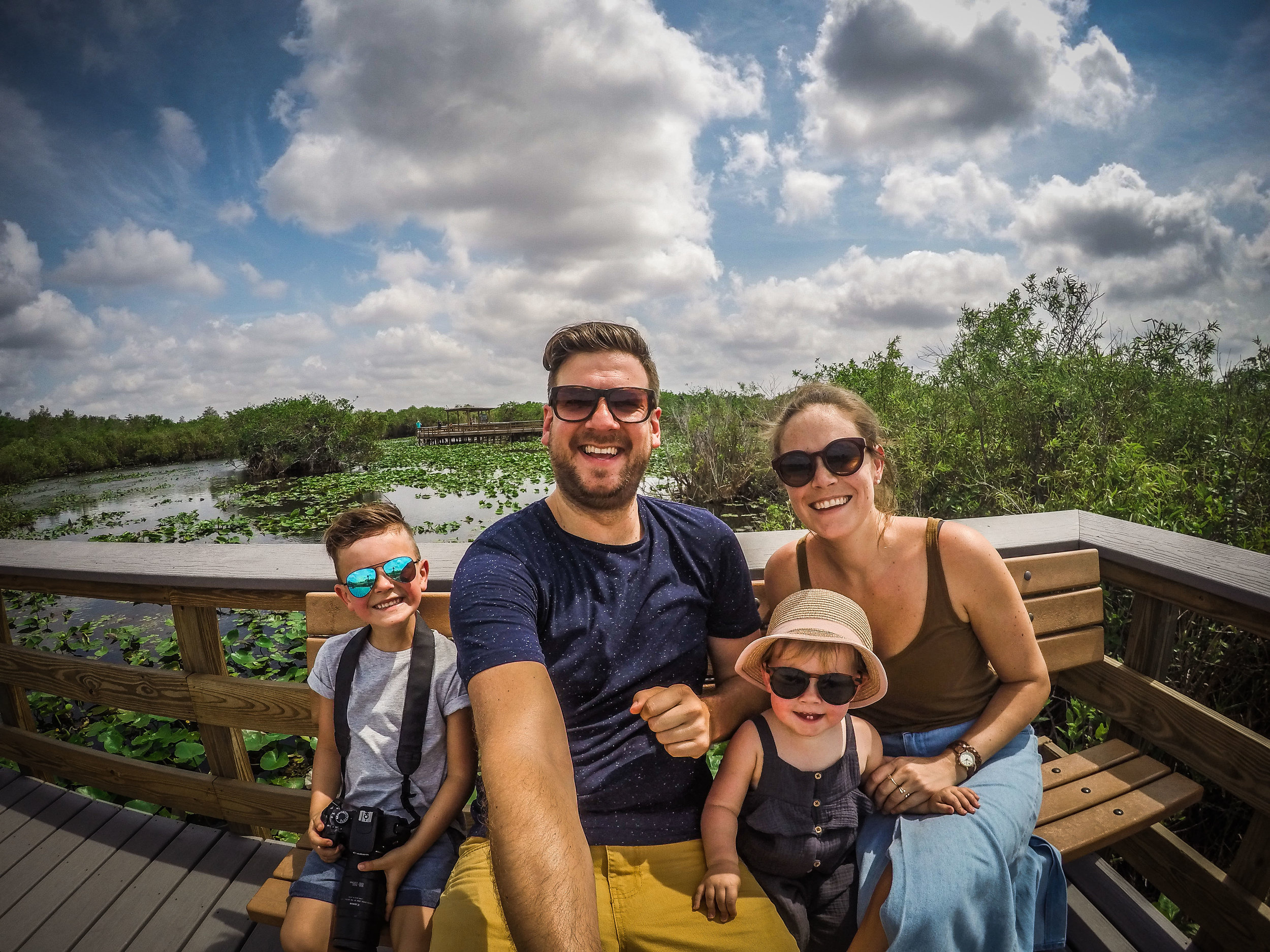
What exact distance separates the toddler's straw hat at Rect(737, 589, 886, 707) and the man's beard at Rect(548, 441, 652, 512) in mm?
525

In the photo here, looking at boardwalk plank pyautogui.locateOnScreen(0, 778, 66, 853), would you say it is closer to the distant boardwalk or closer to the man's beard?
the man's beard

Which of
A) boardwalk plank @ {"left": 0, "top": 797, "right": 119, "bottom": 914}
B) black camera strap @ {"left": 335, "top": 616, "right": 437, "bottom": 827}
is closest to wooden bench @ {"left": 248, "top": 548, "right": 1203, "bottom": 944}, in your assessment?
black camera strap @ {"left": 335, "top": 616, "right": 437, "bottom": 827}

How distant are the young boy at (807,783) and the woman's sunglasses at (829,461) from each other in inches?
14.0

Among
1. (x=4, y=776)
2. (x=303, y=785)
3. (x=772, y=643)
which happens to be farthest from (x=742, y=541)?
(x=4, y=776)

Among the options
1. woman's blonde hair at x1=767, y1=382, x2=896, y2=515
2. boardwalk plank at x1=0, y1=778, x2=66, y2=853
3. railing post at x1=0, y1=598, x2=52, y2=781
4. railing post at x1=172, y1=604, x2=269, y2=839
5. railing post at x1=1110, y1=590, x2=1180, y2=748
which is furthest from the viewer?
railing post at x1=0, y1=598, x2=52, y2=781

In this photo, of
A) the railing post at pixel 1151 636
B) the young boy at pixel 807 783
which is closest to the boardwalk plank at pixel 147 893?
the young boy at pixel 807 783

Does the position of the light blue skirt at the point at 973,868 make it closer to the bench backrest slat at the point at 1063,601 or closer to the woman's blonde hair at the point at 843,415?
the bench backrest slat at the point at 1063,601

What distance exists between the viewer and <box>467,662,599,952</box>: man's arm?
97cm

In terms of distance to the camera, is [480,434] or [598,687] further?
[480,434]

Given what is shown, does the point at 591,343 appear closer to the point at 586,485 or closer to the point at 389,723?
the point at 586,485

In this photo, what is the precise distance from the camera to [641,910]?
1306 millimetres

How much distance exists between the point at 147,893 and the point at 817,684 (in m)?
2.42

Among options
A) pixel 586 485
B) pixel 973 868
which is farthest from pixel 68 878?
pixel 973 868

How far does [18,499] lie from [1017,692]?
26.9 metres
